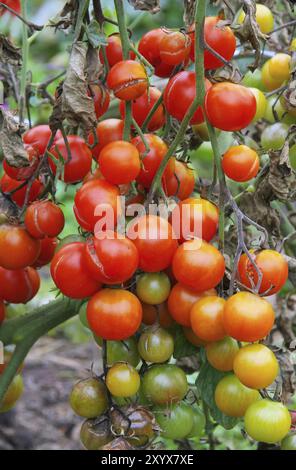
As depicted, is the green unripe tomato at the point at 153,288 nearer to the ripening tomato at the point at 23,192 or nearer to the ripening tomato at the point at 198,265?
the ripening tomato at the point at 198,265

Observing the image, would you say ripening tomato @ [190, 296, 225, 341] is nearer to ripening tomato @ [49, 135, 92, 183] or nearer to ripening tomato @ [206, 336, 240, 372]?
ripening tomato @ [206, 336, 240, 372]

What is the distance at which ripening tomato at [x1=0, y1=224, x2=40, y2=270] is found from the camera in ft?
3.45

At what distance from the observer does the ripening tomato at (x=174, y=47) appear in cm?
98

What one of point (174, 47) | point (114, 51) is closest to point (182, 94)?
point (174, 47)

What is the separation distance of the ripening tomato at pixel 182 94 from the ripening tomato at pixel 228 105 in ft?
0.15

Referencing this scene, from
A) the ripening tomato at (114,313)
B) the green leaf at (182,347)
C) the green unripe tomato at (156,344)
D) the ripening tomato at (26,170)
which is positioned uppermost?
the ripening tomato at (26,170)

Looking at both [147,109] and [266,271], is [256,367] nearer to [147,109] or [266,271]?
[266,271]

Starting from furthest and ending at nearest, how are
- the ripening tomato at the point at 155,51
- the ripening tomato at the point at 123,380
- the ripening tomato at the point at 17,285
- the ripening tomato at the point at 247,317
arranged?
the ripening tomato at the point at 17,285, the ripening tomato at the point at 155,51, the ripening tomato at the point at 123,380, the ripening tomato at the point at 247,317

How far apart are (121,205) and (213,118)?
163 mm

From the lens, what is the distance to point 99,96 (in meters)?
1.04

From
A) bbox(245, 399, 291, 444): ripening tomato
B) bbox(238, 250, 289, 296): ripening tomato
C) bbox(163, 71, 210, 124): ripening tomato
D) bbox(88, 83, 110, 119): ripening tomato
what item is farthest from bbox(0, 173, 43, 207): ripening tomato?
bbox(245, 399, 291, 444): ripening tomato

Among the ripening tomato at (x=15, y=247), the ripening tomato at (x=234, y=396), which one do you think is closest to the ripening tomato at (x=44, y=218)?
the ripening tomato at (x=15, y=247)

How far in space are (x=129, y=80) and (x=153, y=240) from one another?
8.6 inches

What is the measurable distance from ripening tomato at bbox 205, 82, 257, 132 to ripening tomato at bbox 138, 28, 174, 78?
0.18 meters
